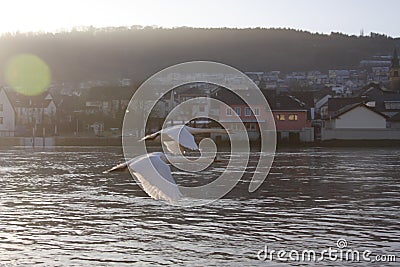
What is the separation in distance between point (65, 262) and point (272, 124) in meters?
63.1

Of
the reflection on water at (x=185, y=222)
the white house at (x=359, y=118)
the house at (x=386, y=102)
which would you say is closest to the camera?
the reflection on water at (x=185, y=222)

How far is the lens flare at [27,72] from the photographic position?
134 meters

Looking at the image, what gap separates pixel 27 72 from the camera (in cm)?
13662

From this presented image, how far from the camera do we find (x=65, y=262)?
14.6m

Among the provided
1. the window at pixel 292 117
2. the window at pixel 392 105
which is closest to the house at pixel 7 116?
the window at pixel 292 117

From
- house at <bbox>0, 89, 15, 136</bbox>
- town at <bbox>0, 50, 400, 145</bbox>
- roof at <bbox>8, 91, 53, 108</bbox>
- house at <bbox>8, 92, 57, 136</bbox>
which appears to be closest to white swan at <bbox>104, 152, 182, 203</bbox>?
town at <bbox>0, 50, 400, 145</bbox>

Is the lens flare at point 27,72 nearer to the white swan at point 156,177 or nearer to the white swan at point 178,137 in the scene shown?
the white swan at point 178,137

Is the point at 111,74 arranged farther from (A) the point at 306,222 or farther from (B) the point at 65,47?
(A) the point at 306,222

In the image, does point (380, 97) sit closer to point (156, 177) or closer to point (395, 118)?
point (395, 118)

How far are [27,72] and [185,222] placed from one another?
403 feet

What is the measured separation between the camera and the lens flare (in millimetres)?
134125

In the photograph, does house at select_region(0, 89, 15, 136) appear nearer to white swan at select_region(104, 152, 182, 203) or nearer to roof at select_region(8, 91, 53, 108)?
roof at select_region(8, 91, 53, 108)

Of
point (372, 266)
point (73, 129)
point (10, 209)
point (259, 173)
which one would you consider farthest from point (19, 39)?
point (372, 266)

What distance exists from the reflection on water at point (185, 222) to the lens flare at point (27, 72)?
106 m
